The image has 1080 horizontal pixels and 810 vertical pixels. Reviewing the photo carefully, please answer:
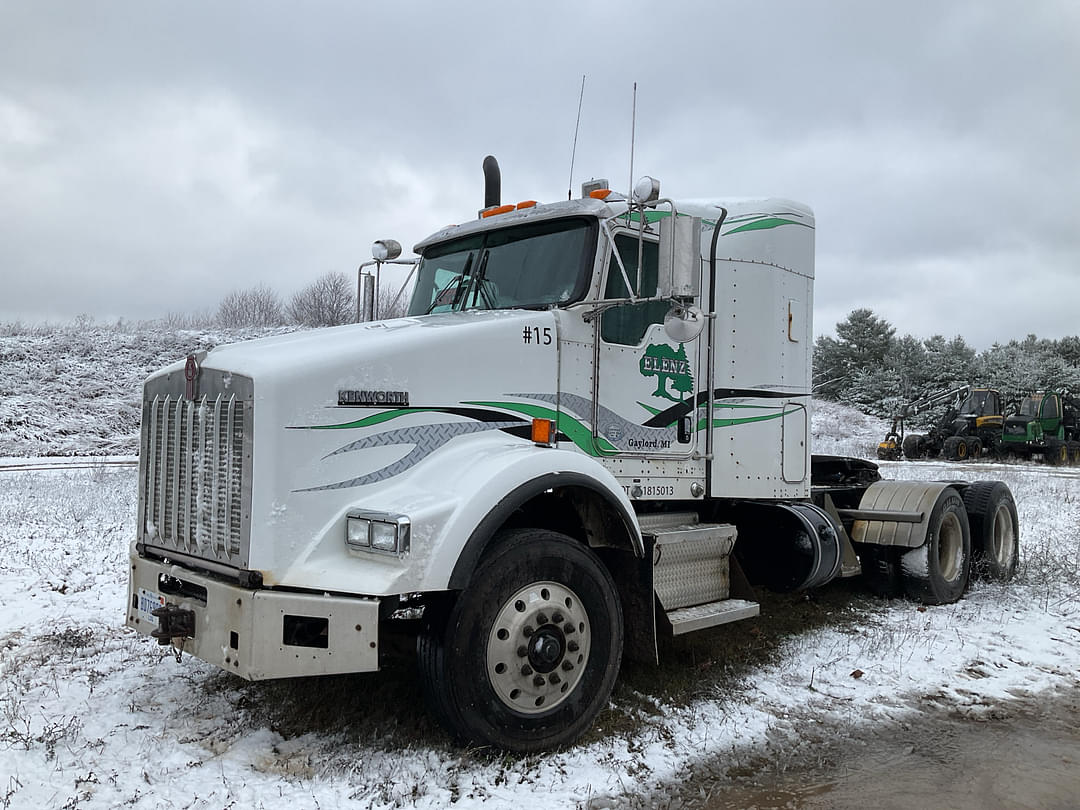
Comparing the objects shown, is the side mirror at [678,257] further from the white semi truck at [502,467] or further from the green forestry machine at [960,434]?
the green forestry machine at [960,434]

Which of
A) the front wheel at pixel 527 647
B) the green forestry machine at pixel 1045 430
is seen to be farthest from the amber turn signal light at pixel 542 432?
the green forestry machine at pixel 1045 430

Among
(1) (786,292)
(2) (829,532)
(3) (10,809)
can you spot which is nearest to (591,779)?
(3) (10,809)

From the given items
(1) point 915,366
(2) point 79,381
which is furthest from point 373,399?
(1) point 915,366

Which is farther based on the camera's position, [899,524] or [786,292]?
[899,524]

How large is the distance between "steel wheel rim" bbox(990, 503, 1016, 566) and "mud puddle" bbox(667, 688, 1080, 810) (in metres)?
3.89

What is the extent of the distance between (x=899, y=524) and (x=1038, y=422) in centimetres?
2959

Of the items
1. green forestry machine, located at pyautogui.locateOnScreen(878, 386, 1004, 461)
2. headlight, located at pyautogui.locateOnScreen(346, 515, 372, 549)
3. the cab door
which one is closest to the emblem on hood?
headlight, located at pyautogui.locateOnScreen(346, 515, 372, 549)

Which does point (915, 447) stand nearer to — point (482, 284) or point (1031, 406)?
point (1031, 406)

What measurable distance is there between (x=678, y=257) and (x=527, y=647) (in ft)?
6.98

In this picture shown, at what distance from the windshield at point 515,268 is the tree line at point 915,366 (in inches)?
1567

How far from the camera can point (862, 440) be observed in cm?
4006

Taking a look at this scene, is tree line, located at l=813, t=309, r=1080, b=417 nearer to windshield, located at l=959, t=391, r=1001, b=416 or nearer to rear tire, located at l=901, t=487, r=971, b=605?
windshield, located at l=959, t=391, r=1001, b=416

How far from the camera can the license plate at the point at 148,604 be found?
13.9 ft

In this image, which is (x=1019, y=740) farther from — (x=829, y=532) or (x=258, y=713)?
(x=258, y=713)
